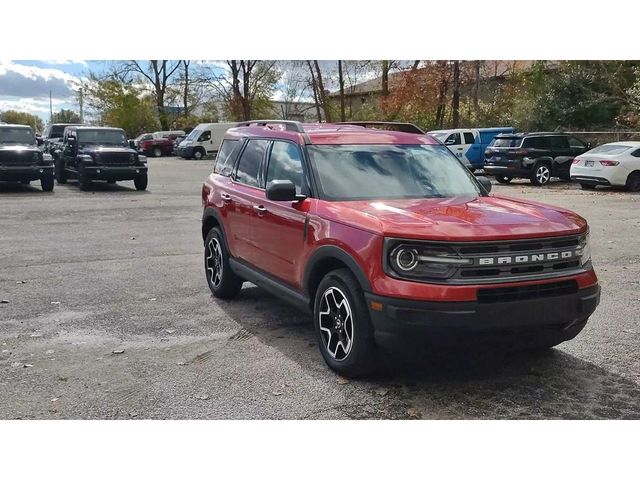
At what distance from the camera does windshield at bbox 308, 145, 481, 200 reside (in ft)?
16.3

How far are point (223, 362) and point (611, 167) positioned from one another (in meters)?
15.3

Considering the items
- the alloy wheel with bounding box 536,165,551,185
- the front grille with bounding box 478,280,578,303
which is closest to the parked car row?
the alloy wheel with bounding box 536,165,551,185

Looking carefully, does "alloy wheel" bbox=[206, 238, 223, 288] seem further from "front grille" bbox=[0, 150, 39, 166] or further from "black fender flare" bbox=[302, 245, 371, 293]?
"front grille" bbox=[0, 150, 39, 166]

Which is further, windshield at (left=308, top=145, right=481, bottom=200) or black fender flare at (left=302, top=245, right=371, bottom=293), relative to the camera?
windshield at (left=308, top=145, right=481, bottom=200)

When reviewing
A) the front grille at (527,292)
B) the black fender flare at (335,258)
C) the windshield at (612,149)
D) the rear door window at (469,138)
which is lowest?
the front grille at (527,292)

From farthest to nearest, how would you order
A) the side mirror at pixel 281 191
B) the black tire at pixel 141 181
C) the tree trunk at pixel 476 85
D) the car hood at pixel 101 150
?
the black tire at pixel 141 181 → the car hood at pixel 101 150 → the tree trunk at pixel 476 85 → the side mirror at pixel 281 191

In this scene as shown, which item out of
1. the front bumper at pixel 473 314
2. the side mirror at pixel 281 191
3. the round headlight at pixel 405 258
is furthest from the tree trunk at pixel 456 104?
the round headlight at pixel 405 258

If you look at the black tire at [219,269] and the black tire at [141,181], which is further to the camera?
the black tire at [141,181]

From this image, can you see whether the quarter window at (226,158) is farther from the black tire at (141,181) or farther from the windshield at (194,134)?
the windshield at (194,134)

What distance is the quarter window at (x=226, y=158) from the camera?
21.9ft

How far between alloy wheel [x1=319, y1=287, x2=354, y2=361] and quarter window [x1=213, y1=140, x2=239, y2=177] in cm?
252

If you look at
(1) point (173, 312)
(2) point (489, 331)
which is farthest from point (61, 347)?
(2) point (489, 331)

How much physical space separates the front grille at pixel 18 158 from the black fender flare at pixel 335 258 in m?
15.4

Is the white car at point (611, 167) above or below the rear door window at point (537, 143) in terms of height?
below
